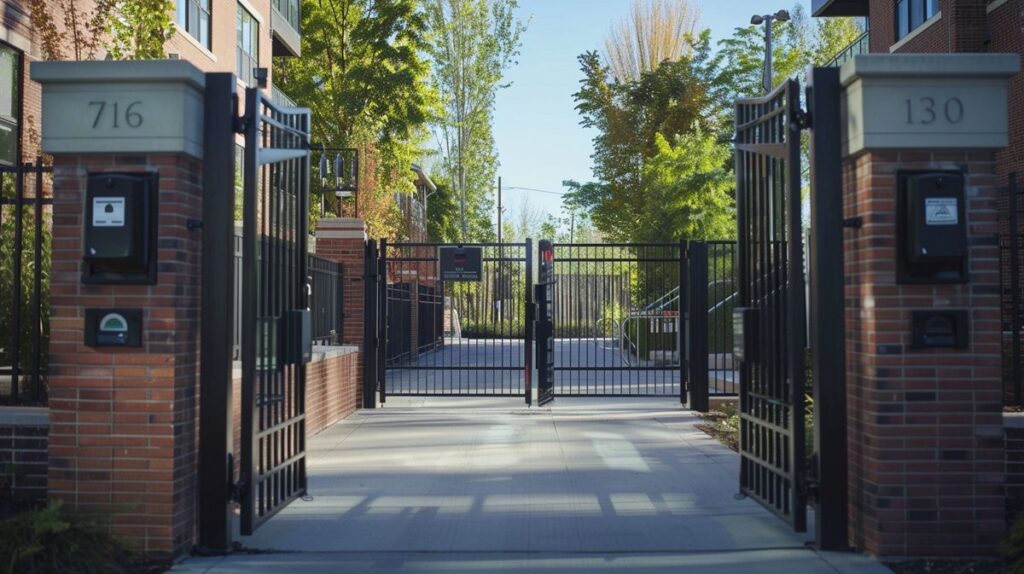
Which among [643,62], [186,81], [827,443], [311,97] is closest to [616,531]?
[827,443]

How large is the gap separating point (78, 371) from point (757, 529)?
14.5ft

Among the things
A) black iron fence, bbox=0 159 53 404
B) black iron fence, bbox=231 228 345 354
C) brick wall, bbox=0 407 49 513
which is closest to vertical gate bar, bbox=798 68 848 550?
brick wall, bbox=0 407 49 513

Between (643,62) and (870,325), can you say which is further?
(643,62)

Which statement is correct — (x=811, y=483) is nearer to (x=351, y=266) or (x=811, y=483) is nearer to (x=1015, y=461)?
(x=1015, y=461)

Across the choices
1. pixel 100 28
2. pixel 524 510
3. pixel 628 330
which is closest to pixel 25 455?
pixel 524 510

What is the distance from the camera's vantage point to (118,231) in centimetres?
566

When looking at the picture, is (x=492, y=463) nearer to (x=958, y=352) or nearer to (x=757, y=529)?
(x=757, y=529)

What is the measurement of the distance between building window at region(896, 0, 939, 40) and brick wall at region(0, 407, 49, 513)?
22.0 metres

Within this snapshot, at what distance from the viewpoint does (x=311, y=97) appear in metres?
34.6

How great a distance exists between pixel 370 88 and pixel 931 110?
89.6 feet

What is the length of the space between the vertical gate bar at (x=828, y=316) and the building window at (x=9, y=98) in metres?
11.5

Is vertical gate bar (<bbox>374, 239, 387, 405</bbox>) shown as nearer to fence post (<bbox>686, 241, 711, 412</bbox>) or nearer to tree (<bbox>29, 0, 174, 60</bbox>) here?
tree (<bbox>29, 0, 174, 60</bbox>)

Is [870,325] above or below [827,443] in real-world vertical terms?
above

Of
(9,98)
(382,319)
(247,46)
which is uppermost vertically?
(247,46)
